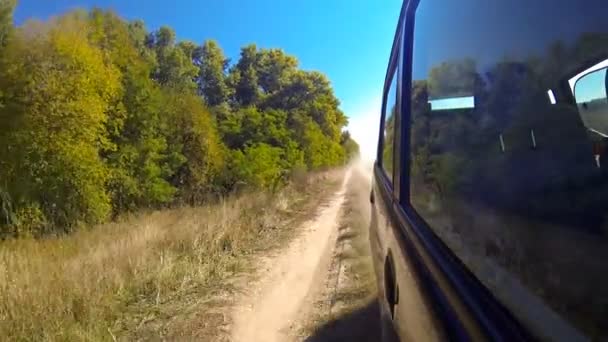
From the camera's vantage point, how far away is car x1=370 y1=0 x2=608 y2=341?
0.69m

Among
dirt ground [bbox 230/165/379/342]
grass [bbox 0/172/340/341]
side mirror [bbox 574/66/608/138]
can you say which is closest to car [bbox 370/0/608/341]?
side mirror [bbox 574/66/608/138]

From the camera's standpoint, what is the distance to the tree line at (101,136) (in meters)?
15.1

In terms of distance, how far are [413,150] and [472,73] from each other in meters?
0.83

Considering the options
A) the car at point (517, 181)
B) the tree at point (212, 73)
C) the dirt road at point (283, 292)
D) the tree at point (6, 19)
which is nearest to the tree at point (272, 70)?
the tree at point (212, 73)

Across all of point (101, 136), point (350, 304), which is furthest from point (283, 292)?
point (101, 136)

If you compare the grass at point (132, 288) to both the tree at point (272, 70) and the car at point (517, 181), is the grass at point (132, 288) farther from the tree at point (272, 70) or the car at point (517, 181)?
the tree at point (272, 70)

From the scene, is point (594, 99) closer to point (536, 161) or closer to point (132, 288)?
point (536, 161)

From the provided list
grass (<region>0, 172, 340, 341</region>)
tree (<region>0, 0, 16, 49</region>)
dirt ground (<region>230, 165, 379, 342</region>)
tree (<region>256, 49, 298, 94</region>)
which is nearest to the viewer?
grass (<region>0, 172, 340, 341</region>)

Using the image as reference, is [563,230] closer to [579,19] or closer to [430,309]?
[579,19]

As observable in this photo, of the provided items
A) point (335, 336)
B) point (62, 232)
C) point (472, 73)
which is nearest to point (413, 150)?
point (472, 73)

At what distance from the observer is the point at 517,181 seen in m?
0.89

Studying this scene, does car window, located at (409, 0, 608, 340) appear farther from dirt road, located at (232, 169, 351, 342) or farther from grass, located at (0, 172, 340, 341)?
grass, located at (0, 172, 340, 341)

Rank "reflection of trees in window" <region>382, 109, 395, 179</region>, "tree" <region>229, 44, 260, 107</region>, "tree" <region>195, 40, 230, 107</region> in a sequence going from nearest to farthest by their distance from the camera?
"reflection of trees in window" <region>382, 109, 395, 179</region>
"tree" <region>195, 40, 230, 107</region>
"tree" <region>229, 44, 260, 107</region>

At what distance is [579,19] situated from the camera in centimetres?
71
